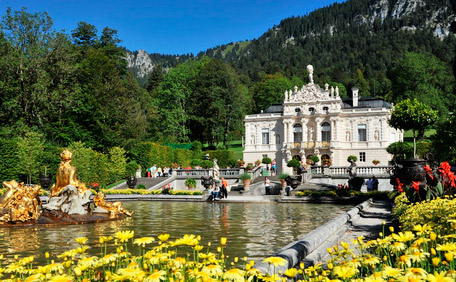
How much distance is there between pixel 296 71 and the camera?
4446 inches

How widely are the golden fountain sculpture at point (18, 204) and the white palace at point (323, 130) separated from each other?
140 feet

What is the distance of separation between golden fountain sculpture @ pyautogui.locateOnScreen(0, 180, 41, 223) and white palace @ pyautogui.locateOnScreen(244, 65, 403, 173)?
4274 cm

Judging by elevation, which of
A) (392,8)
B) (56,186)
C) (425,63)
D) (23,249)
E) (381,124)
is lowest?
(23,249)

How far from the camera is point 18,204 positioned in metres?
13.2

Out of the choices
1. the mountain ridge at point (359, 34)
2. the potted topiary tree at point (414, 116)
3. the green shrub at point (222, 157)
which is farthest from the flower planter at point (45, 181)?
the mountain ridge at point (359, 34)

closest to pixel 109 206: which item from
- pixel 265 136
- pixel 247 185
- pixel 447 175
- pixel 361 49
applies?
pixel 447 175

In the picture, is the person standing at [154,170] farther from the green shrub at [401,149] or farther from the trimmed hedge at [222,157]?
the green shrub at [401,149]

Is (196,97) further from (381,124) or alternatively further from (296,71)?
(296,71)

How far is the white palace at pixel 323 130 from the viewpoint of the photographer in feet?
170

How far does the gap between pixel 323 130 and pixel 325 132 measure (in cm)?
37

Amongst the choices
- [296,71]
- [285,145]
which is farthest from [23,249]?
[296,71]

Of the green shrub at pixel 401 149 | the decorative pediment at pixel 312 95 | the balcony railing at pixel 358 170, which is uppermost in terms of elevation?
the decorative pediment at pixel 312 95

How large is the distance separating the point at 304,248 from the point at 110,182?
32825 millimetres

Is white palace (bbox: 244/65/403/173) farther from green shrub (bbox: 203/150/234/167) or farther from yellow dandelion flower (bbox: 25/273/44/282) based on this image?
yellow dandelion flower (bbox: 25/273/44/282)
